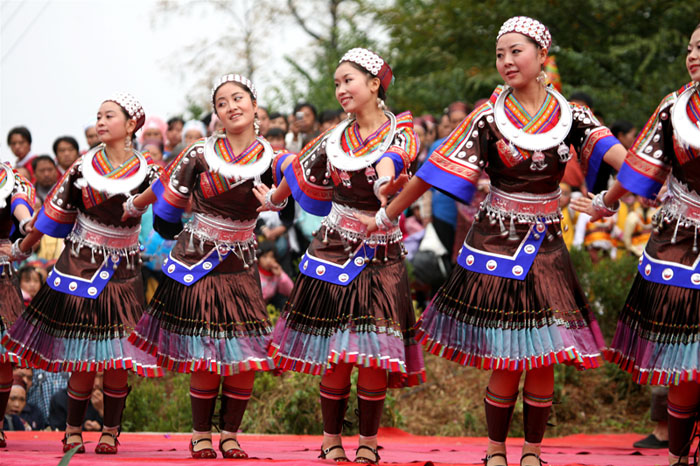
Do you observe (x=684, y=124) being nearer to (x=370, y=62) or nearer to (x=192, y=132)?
(x=370, y=62)

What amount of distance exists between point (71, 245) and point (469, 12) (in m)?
9.58

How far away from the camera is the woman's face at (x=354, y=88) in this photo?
4859 millimetres

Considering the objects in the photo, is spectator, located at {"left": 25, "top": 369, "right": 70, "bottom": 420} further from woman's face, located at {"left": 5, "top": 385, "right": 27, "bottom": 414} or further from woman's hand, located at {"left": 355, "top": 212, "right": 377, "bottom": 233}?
woman's hand, located at {"left": 355, "top": 212, "right": 377, "bottom": 233}

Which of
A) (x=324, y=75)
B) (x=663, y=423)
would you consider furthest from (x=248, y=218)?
(x=324, y=75)

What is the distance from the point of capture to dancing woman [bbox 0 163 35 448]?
5895 mm

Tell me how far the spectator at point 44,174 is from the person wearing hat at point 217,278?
402 cm

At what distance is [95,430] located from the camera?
24.5ft

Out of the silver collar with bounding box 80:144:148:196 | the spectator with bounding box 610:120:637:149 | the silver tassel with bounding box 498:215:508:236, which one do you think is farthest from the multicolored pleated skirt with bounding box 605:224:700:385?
the spectator with bounding box 610:120:637:149

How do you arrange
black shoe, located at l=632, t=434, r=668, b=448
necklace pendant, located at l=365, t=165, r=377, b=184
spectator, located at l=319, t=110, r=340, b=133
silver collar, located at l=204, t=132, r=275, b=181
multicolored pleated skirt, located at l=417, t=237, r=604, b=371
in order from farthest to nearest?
spectator, located at l=319, t=110, r=340, b=133
black shoe, located at l=632, t=434, r=668, b=448
silver collar, located at l=204, t=132, r=275, b=181
necklace pendant, located at l=365, t=165, r=377, b=184
multicolored pleated skirt, located at l=417, t=237, r=604, b=371

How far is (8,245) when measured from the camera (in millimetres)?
5977

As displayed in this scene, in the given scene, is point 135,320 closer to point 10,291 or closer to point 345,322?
point 10,291

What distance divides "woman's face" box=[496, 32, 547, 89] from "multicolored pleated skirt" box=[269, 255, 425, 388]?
1.08 metres

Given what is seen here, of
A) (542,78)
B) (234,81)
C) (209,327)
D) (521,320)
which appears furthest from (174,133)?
(521,320)

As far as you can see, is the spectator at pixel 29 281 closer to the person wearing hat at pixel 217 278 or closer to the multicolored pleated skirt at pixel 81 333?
the multicolored pleated skirt at pixel 81 333
